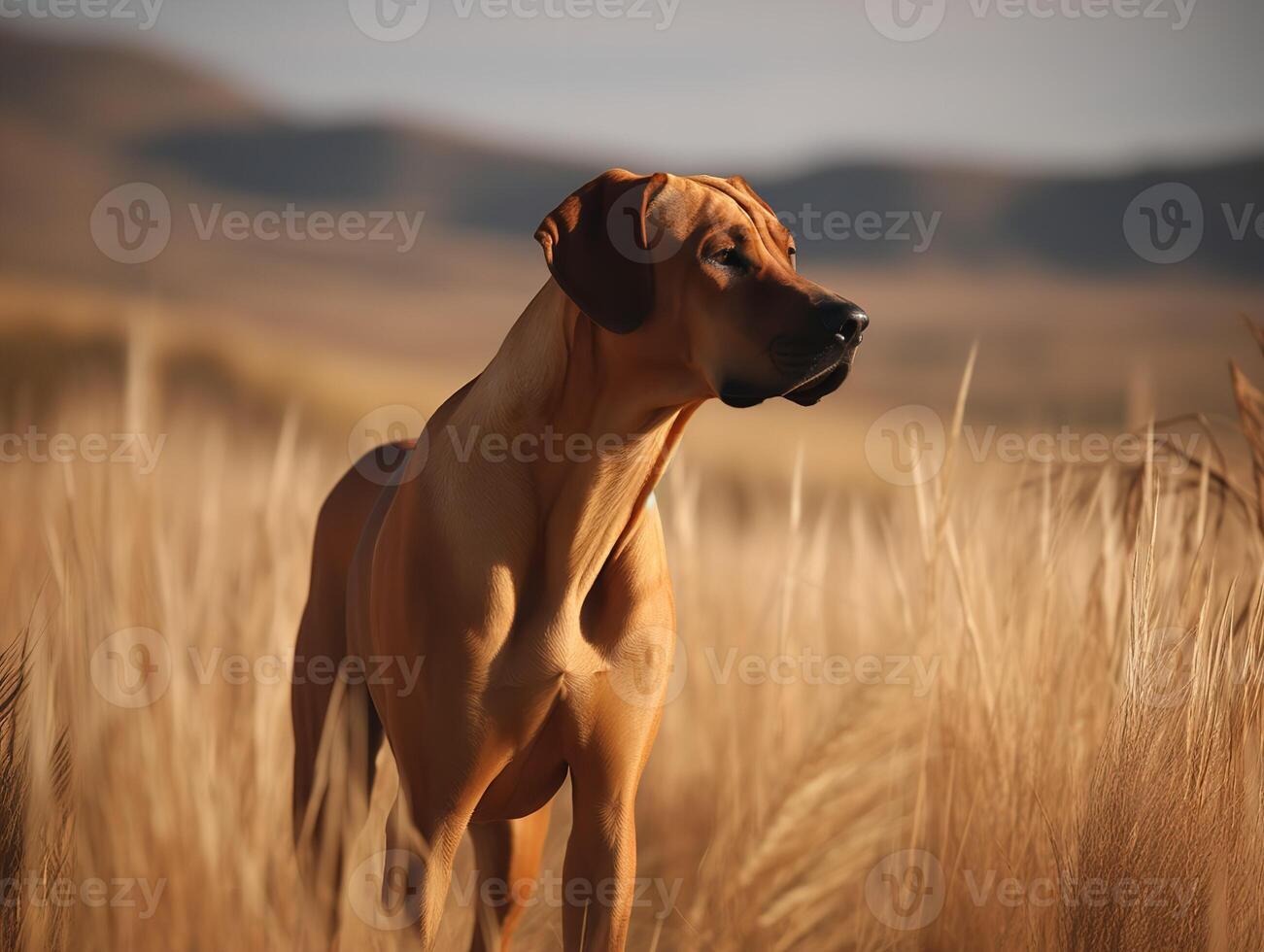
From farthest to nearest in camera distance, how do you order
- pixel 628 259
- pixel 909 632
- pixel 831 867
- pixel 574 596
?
1. pixel 909 632
2. pixel 831 867
3. pixel 574 596
4. pixel 628 259

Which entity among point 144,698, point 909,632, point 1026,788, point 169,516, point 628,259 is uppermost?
point 628,259

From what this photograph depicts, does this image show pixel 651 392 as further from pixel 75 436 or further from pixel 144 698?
pixel 75 436

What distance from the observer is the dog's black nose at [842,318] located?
195cm

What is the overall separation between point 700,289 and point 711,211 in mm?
193

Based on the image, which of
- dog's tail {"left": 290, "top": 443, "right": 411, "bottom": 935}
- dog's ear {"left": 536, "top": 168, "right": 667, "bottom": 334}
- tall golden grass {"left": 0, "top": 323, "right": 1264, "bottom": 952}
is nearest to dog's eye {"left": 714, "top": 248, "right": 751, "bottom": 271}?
dog's ear {"left": 536, "top": 168, "right": 667, "bottom": 334}

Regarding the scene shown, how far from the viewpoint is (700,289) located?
2.10 meters

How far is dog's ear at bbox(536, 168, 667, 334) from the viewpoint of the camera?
209cm

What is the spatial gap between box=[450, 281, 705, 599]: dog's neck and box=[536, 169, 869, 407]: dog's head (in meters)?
0.12

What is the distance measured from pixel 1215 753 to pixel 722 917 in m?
1.14

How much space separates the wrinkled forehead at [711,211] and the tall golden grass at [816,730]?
2.59 ft

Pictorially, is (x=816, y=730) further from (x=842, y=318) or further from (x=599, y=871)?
(x=842, y=318)

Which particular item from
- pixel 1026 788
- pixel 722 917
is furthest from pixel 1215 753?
pixel 722 917

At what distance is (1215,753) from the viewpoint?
232cm

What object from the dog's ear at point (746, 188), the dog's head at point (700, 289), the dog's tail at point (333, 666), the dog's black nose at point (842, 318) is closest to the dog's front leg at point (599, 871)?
the dog's tail at point (333, 666)
